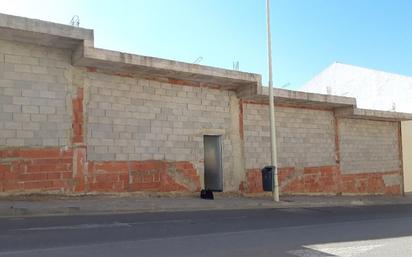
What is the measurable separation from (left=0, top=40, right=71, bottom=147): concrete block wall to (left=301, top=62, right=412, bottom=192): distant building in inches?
1019

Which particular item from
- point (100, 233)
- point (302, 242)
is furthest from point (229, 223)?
point (100, 233)

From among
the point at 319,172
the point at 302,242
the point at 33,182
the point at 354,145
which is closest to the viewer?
the point at 302,242

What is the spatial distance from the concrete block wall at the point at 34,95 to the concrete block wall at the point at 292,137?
25.6ft

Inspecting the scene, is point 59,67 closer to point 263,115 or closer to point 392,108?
point 263,115

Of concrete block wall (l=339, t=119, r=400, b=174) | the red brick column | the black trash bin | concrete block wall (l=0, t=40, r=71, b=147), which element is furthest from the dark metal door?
concrete block wall (l=339, t=119, r=400, b=174)

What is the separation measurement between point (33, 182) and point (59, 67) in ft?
11.5

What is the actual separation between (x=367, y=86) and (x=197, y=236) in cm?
3045

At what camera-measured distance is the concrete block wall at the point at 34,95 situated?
42.9 feet

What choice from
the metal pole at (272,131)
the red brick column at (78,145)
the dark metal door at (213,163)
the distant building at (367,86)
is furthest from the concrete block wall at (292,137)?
the distant building at (367,86)

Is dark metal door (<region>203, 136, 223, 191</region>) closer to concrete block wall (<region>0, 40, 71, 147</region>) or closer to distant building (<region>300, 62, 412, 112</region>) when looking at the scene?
concrete block wall (<region>0, 40, 71, 147</region>)

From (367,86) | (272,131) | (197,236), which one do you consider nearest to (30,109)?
(197,236)

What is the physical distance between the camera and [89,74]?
14.7 meters

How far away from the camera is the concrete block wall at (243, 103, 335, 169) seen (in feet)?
63.3

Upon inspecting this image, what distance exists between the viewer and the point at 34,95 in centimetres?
1355
